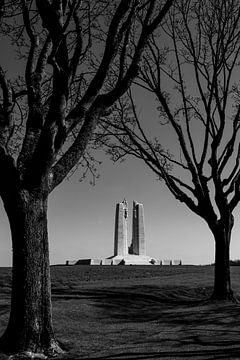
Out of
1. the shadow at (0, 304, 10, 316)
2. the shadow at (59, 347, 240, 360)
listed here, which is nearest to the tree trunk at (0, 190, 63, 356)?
the shadow at (59, 347, 240, 360)

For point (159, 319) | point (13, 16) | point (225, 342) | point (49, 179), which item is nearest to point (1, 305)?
point (159, 319)

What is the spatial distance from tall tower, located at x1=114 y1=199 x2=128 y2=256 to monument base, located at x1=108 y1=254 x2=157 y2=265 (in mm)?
964

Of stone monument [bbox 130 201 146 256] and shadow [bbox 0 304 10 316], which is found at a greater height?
stone monument [bbox 130 201 146 256]

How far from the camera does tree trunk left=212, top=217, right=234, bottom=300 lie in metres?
14.3

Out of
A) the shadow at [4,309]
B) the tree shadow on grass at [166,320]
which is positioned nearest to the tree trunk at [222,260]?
the tree shadow on grass at [166,320]

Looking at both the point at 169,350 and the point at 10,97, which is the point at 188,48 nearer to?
the point at 10,97

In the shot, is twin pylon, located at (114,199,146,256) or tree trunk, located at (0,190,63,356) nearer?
tree trunk, located at (0,190,63,356)

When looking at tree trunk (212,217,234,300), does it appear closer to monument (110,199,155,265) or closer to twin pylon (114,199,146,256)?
monument (110,199,155,265)

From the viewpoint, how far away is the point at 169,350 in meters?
6.99

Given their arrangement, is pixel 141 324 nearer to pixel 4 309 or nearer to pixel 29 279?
pixel 4 309

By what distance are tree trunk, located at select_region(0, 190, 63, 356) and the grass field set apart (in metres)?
0.46

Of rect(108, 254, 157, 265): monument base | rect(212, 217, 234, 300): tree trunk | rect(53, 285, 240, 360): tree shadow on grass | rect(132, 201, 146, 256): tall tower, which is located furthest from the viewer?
rect(132, 201, 146, 256): tall tower

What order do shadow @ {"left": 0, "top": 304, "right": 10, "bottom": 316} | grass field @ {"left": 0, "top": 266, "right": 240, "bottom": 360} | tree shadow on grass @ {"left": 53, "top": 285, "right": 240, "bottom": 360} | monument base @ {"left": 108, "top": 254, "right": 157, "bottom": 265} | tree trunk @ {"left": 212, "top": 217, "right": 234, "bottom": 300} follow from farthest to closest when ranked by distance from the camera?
monument base @ {"left": 108, "top": 254, "right": 157, "bottom": 265} → tree trunk @ {"left": 212, "top": 217, "right": 234, "bottom": 300} → shadow @ {"left": 0, "top": 304, "right": 10, "bottom": 316} → grass field @ {"left": 0, "top": 266, "right": 240, "bottom": 360} → tree shadow on grass @ {"left": 53, "top": 285, "right": 240, "bottom": 360}

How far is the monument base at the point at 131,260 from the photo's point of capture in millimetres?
41688
